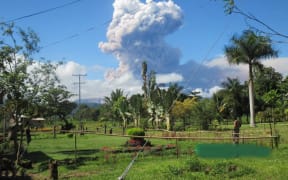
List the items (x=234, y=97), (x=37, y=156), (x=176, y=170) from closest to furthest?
(x=176, y=170), (x=37, y=156), (x=234, y=97)

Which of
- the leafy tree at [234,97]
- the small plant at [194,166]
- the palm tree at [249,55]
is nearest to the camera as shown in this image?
the small plant at [194,166]

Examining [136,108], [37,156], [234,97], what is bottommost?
[37,156]

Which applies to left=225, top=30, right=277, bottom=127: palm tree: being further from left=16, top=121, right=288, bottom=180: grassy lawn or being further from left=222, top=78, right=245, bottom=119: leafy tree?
left=16, top=121, right=288, bottom=180: grassy lawn

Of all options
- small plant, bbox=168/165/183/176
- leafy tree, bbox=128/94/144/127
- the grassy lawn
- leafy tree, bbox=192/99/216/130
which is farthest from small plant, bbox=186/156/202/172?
leafy tree, bbox=128/94/144/127

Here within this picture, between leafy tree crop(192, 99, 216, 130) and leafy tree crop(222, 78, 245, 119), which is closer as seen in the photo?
leafy tree crop(192, 99, 216, 130)

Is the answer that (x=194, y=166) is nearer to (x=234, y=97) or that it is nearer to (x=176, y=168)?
(x=176, y=168)

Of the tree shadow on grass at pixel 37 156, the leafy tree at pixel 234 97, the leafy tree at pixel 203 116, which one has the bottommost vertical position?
the tree shadow on grass at pixel 37 156

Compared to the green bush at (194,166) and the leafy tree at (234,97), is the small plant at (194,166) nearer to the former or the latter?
the green bush at (194,166)

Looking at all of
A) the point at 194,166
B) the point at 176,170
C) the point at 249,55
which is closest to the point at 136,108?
the point at 249,55

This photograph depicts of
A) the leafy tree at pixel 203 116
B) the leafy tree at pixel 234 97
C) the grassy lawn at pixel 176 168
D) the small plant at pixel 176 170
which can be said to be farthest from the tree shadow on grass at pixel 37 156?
the leafy tree at pixel 234 97

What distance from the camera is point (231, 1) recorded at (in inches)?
147

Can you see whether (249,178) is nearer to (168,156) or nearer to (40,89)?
(168,156)

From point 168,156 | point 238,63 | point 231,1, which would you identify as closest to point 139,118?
point 238,63

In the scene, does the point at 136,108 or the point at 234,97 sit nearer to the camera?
the point at 136,108
